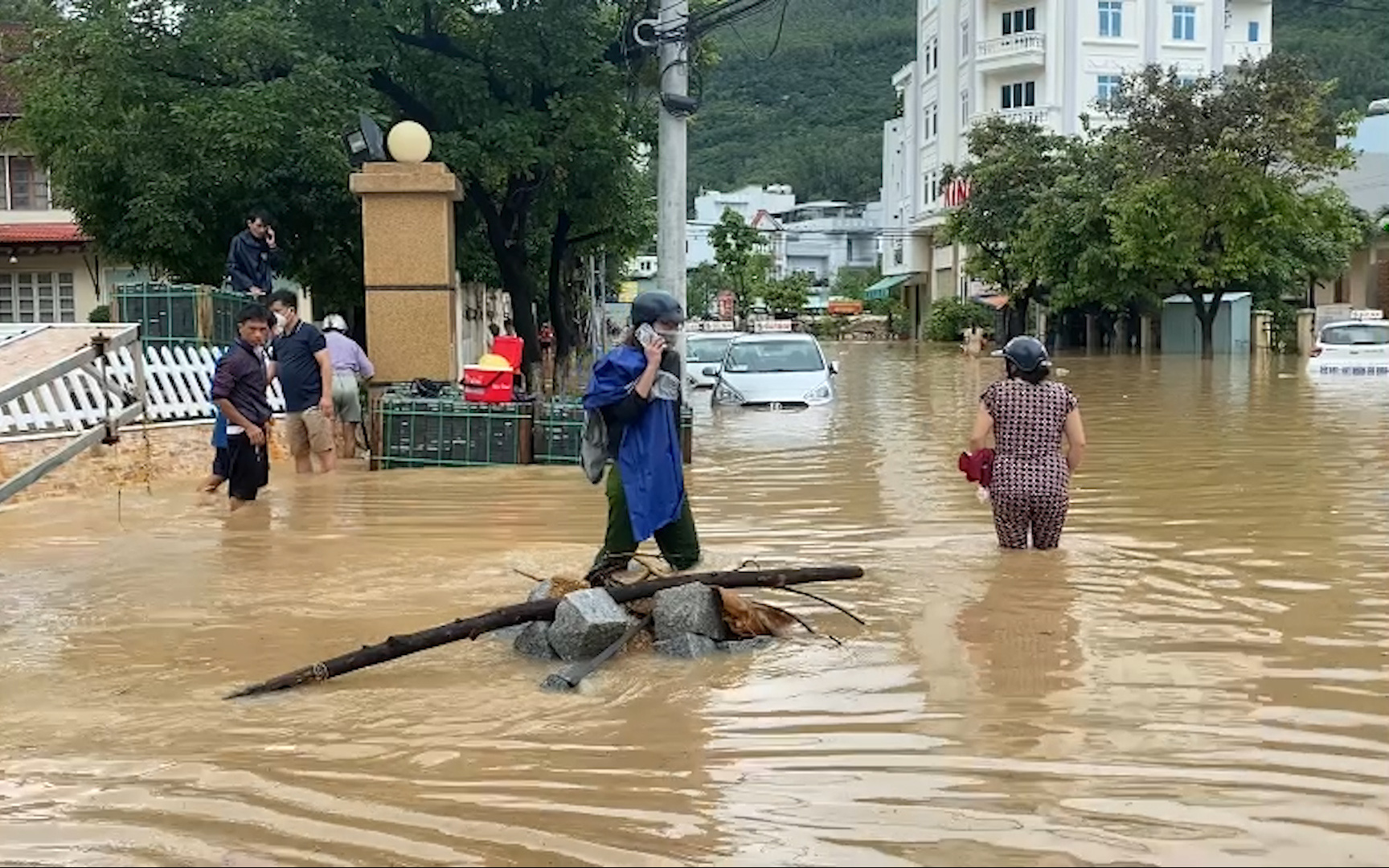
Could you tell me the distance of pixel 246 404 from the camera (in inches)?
424

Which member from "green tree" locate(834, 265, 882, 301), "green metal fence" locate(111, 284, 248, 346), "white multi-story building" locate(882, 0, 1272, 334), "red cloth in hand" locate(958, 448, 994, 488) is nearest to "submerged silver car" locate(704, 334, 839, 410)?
"green metal fence" locate(111, 284, 248, 346)

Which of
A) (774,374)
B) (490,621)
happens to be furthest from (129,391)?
(774,374)

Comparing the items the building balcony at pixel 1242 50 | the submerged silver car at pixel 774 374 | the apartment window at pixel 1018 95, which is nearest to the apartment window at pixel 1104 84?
the apartment window at pixel 1018 95

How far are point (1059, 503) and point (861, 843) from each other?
4.80 meters

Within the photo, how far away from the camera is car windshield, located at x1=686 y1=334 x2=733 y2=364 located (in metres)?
29.3

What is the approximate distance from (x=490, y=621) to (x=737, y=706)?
1189mm

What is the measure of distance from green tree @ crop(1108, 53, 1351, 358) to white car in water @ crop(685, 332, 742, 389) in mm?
14589

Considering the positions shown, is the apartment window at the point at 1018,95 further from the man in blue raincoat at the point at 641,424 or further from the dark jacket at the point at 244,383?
the man in blue raincoat at the point at 641,424

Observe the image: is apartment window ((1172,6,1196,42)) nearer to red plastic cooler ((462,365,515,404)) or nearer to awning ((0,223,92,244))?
awning ((0,223,92,244))

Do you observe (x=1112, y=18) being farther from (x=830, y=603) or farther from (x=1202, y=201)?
(x=830, y=603)

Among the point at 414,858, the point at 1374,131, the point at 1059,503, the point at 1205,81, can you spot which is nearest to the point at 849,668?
the point at 414,858

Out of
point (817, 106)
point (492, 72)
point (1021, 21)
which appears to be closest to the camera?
point (492, 72)

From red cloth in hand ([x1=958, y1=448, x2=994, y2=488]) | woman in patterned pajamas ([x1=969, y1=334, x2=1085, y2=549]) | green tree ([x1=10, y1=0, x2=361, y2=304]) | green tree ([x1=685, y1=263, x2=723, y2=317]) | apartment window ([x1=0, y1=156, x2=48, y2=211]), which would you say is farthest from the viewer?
green tree ([x1=685, y1=263, x2=723, y2=317])

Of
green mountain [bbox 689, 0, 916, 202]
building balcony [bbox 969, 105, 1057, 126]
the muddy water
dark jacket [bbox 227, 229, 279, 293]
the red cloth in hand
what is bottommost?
the muddy water
